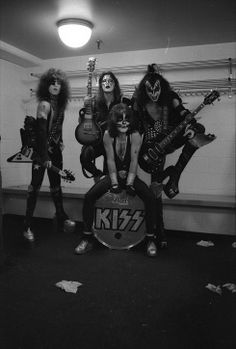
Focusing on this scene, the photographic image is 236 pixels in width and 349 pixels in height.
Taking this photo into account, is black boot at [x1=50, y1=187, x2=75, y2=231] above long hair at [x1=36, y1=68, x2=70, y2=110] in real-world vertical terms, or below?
below

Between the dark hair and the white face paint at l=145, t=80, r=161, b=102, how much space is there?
0.20m

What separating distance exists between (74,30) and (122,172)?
110 centimetres

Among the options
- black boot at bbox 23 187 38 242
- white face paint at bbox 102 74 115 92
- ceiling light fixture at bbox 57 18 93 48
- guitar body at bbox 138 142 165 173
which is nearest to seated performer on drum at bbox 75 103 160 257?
guitar body at bbox 138 142 165 173

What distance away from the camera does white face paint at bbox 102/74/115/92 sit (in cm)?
258

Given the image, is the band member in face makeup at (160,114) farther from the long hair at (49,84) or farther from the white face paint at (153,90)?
the long hair at (49,84)

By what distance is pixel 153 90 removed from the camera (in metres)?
2.54

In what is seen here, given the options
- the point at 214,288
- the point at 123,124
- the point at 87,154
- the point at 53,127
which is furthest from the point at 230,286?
the point at 53,127

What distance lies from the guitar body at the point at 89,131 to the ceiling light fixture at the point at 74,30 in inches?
20.7

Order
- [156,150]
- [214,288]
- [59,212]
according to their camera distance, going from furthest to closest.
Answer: [59,212], [156,150], [214,288]

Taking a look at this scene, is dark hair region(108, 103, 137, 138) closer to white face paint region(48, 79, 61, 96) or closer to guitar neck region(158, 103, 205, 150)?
guitar neck region(158, 103, 205, 150)

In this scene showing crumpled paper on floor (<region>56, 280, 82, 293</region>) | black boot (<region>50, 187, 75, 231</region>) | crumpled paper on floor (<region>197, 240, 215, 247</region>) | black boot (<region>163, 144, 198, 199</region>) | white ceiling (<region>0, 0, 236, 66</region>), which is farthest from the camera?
black boot (<region>50, 187, 75, 231</region>)

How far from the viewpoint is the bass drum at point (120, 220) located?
256cm

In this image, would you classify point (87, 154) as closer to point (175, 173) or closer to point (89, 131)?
point (89, 131)

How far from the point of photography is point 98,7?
2.35 meters
